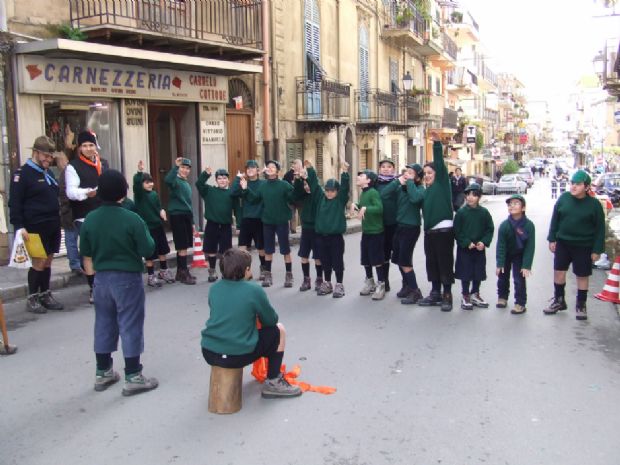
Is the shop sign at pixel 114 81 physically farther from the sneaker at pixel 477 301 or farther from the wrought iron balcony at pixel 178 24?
the sneaker at pixel 477 301

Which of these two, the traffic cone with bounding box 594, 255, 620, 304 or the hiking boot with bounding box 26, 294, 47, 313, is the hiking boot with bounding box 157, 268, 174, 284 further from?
the traffic cone with bounding box 594, 255, 620, 304

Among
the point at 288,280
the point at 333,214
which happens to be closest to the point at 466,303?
the point at 333,214

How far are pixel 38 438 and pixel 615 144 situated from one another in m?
61.6

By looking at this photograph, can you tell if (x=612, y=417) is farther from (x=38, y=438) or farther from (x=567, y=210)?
(x=38, y=438)

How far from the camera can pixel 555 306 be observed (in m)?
8.05

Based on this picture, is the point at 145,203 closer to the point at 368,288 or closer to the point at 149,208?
the point at 149,208

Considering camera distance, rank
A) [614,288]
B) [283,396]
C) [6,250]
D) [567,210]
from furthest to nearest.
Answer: [6,250] < [614,288] < [567,210] < [283,396]

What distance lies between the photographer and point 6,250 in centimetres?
1075

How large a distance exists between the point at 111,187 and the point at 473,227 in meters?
4.69

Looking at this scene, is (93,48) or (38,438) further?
(93,48)

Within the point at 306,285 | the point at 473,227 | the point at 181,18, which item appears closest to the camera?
the point at 473,227

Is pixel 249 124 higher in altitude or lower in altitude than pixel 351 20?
lower

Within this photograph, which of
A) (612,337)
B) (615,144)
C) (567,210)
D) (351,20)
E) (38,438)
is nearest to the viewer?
(38,438)

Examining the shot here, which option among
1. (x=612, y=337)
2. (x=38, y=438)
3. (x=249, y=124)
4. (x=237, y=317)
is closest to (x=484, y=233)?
(x=612, y=337)
